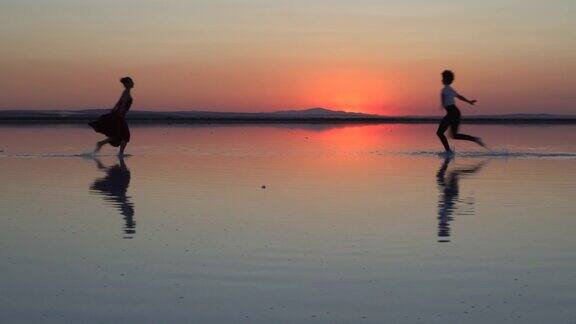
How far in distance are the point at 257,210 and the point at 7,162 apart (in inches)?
388

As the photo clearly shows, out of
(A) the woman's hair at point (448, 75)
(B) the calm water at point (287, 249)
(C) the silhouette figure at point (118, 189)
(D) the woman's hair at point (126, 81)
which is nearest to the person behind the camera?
(B) the calm water at point (287, 249)

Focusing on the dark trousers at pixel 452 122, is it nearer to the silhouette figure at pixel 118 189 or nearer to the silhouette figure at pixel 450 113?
the silhouette figure at pixel 450 113

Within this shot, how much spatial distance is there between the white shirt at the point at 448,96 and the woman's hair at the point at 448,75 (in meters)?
0.26

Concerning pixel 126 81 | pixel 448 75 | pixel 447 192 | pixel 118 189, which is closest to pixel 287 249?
pixel 447 192

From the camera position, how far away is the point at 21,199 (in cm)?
1123

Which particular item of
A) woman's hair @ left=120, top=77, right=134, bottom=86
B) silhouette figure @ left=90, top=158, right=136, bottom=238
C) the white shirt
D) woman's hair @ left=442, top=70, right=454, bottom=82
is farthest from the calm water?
woman's hair @ left=442, top=70, right=454, bottom=82

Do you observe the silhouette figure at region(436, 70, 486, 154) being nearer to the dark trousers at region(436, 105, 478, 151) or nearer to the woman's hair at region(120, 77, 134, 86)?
the dark trousers at region(436, 105, 478, 151)

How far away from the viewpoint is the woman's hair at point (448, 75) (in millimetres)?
22609

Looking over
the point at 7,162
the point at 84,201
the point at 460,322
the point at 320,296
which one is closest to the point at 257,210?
the point at 84,201

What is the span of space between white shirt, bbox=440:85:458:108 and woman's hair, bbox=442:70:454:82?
0.85 feet

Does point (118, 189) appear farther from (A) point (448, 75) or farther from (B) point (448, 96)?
(A) point (448, 75)

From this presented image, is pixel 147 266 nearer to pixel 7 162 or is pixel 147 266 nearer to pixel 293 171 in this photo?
pixel 293 171

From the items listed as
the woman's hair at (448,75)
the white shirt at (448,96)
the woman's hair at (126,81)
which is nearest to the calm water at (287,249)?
A: the woman's hair at (126,81)

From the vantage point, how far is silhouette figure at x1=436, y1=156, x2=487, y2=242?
28.6ft
